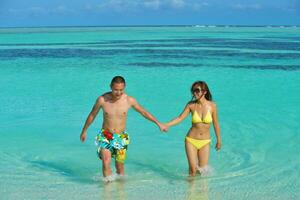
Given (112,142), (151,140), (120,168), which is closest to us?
(112,142)

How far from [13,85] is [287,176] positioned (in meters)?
11.5

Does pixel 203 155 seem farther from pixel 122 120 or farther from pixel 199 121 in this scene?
pixel 122 120

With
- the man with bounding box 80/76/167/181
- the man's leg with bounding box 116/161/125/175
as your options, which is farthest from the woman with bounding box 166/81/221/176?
the man's leg with bounding box 116/161/125/175

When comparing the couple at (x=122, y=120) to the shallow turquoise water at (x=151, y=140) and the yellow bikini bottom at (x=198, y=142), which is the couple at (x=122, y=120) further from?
the shallow turquoise water at (x=151, y=140)

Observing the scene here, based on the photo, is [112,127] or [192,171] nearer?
[112,127]

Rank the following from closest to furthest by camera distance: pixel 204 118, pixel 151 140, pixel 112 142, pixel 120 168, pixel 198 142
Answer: pixel 112 142, pixel 204 118, pixel 198 142, pixel 120 168, pixel 151 140

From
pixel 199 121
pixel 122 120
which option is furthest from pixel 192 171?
pixel 122 120

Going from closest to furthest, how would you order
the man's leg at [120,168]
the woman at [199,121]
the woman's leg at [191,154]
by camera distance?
the woman at [199,121], the woman's leg at [191,154], the man's leg at [120,168]

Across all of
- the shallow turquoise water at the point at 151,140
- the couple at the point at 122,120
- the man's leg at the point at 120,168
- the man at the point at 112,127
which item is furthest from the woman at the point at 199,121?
the man's leg at the point at 120,168

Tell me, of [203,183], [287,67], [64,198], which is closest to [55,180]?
[64,198]

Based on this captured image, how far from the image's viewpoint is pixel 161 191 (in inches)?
217

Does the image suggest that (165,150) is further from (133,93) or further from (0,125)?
(133,93)

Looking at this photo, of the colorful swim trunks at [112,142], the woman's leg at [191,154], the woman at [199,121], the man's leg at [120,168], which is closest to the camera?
the colorful swim trunks at [112,142]

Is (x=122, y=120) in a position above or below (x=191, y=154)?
above
